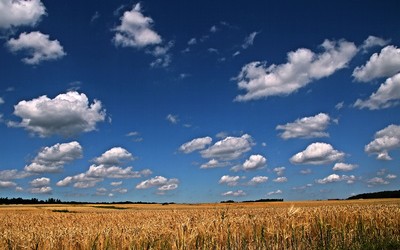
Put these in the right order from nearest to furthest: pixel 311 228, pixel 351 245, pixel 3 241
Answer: pixel 3 241, pixel 351 245, pixel 311 228

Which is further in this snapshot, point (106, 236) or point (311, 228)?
point (311, 228)

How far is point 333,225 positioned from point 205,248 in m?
5.33

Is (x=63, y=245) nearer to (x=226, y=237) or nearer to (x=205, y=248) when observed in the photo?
(x=205, y=248)

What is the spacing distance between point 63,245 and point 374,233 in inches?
383

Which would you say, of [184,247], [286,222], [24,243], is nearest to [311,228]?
[286,222]

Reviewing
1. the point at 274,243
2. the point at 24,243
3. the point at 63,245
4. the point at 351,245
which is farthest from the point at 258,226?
the point at 24,243

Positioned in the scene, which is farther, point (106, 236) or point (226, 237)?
point (226, 237)

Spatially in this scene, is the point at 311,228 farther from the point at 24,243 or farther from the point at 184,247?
the point at 24,243

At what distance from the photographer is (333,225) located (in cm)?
1234

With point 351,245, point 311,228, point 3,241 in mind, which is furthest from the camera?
point 311,228

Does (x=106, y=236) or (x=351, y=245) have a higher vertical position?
(x=106, y=236)

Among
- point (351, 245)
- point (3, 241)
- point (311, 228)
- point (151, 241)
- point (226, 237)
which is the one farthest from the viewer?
point (311, 228)

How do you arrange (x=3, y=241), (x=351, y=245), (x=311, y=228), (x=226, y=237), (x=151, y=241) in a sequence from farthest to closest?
(x=311, y=228) → (x=351, y=245) → (x=226, y=237) → (x=3, y=241) → (x=151, y=241)

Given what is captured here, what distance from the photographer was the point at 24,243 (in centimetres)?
899
